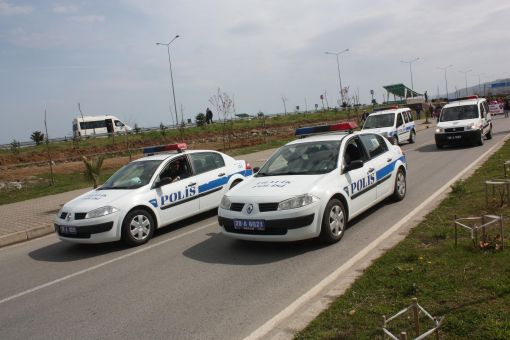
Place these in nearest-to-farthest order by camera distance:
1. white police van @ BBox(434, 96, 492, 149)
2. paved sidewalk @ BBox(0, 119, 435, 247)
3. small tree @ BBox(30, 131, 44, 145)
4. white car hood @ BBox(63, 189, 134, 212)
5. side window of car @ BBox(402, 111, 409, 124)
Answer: white car hood @ BBox(63, 189, 134, 212) < paved sidewalk @ BBox(0, 119, 435, 247) < white police van @ BBox(434, 96, 492, 149) < side window of car @ BBox(402, 111, 409, 124) < small tree @ BBox(30, 131, 44, 145)

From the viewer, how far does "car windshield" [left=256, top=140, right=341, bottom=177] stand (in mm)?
7363

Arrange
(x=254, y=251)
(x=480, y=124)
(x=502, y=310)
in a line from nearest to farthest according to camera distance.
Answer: (x=502, y=310)
(x=254, y=251)
(x=480, y=124)

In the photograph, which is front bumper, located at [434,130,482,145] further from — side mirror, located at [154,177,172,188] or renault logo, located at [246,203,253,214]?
renault logo, located at [246,203,253,214]

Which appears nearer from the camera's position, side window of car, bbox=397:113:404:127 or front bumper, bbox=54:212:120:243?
front bumper, bbox=54:212:120:243

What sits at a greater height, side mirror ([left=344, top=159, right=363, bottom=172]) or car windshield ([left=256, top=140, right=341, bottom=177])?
car windshield ([left=256, top=140, right=341, bottom=177])

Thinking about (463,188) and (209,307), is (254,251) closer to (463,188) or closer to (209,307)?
(209,307)

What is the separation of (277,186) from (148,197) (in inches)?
104

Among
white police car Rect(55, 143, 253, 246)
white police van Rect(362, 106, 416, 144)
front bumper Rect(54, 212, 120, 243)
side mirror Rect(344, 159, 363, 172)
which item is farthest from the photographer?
white police van Rect(362, 106, 416, 144)

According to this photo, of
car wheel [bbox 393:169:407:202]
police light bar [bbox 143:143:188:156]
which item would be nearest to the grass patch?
car wheel [bbox 393:169:407:202]

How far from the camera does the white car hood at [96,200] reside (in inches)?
306

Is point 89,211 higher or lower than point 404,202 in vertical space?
higher

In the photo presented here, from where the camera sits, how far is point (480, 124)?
60.3ft

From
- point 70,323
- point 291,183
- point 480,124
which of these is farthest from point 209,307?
point 480,124

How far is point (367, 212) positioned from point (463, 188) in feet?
6.36
